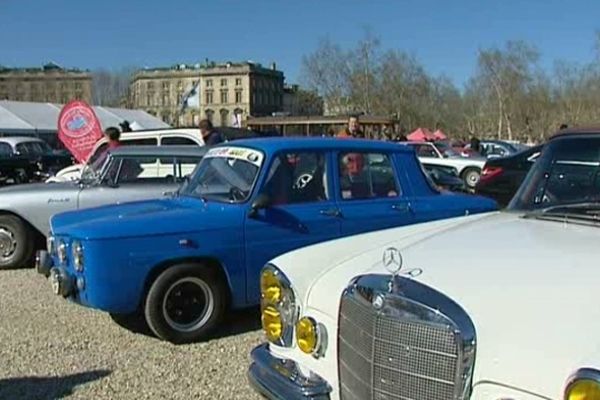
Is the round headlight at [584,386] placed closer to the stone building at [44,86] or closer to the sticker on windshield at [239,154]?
the sticker on windshield at [239,154]

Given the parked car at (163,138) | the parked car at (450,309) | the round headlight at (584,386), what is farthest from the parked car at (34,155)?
the round headlight at (584,386)

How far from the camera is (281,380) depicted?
2994 mm

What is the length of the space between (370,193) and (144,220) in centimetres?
199

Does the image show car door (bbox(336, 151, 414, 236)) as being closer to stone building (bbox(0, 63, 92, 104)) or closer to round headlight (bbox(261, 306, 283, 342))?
round headlight (bbox(261, 306, 283, 342))

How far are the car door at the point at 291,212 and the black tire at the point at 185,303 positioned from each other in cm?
31

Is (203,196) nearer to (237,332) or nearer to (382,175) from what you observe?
(237,332)

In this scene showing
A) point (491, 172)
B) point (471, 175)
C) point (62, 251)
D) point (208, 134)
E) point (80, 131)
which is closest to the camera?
point (62, 251)

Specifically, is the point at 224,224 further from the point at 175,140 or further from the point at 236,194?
the point at 175,140

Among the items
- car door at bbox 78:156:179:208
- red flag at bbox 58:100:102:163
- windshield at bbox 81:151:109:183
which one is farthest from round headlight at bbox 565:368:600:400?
red flag at bbox 58:100:102:163

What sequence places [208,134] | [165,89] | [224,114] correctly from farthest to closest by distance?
[224,114] → [165,89] → [208,134]

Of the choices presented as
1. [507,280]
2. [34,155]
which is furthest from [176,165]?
[34,155]

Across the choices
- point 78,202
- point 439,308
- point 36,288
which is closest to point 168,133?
point 78,202

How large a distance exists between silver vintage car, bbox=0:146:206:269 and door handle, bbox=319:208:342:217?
9.52 ft

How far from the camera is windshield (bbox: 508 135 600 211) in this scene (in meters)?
3.54
